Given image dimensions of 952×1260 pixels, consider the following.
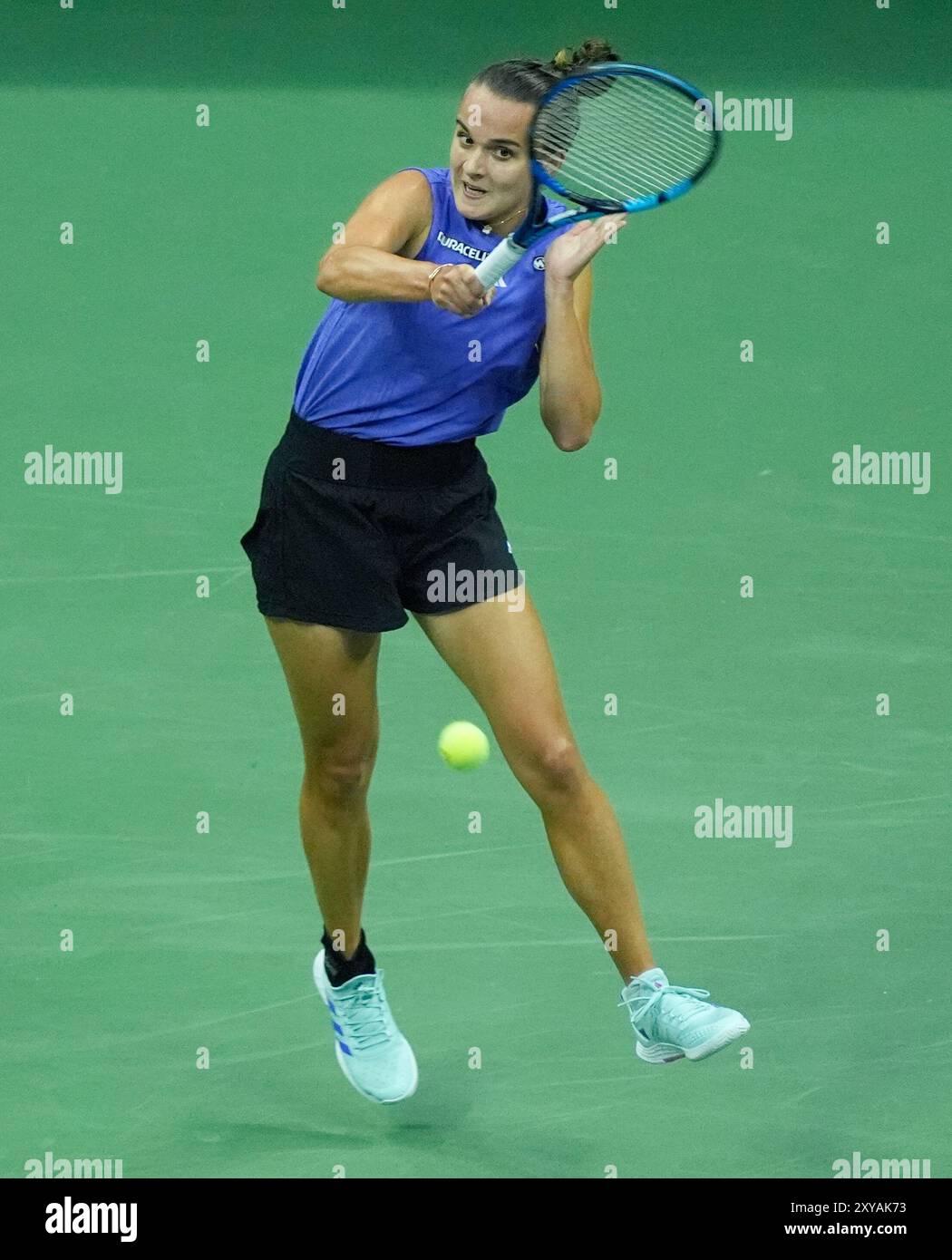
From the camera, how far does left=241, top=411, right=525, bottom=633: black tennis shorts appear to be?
176 inches

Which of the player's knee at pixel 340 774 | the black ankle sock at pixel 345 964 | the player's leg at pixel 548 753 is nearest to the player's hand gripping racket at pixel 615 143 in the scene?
the player's leg at pixel 548 753

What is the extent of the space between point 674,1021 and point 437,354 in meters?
1.47

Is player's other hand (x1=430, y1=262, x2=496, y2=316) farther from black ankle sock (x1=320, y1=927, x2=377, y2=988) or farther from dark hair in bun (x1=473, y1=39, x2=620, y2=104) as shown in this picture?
black ankle sock (x1=320, y1=927, x2=377, y2=988)

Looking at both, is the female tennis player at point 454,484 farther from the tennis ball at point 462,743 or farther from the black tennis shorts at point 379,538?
the tennis ball at point 462,743

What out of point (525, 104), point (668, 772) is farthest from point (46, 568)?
point (525, 104)

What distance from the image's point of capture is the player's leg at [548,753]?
14.3 ft

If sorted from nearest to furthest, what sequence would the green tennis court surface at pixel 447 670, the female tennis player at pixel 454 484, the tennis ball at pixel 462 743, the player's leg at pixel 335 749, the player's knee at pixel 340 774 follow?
the female tennis player at pixel 454 484 < the player's leg at pixel 335 749 < the player's knee at pixel 340 774 < the green tennis court surface at pixel 447 670 < the tennis ball at pixel 462 743

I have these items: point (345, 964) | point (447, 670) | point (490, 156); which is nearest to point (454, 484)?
point (490, 156)

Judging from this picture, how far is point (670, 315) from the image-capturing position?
340 inches

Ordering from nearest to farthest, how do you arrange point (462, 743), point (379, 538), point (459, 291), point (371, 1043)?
1. point (459, 291)
2. point (379, 538)
3. point (371, 1043)
4. point (462, 743)

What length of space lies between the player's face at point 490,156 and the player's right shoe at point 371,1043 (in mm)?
1793

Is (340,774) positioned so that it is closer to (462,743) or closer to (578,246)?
(462,743)

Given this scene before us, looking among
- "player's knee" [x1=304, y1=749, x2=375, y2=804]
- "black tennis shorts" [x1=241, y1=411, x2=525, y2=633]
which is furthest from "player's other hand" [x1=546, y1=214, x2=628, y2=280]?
"player's knee" [x1=304, y1=749, x2=375, y2=804]

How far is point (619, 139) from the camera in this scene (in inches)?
173
